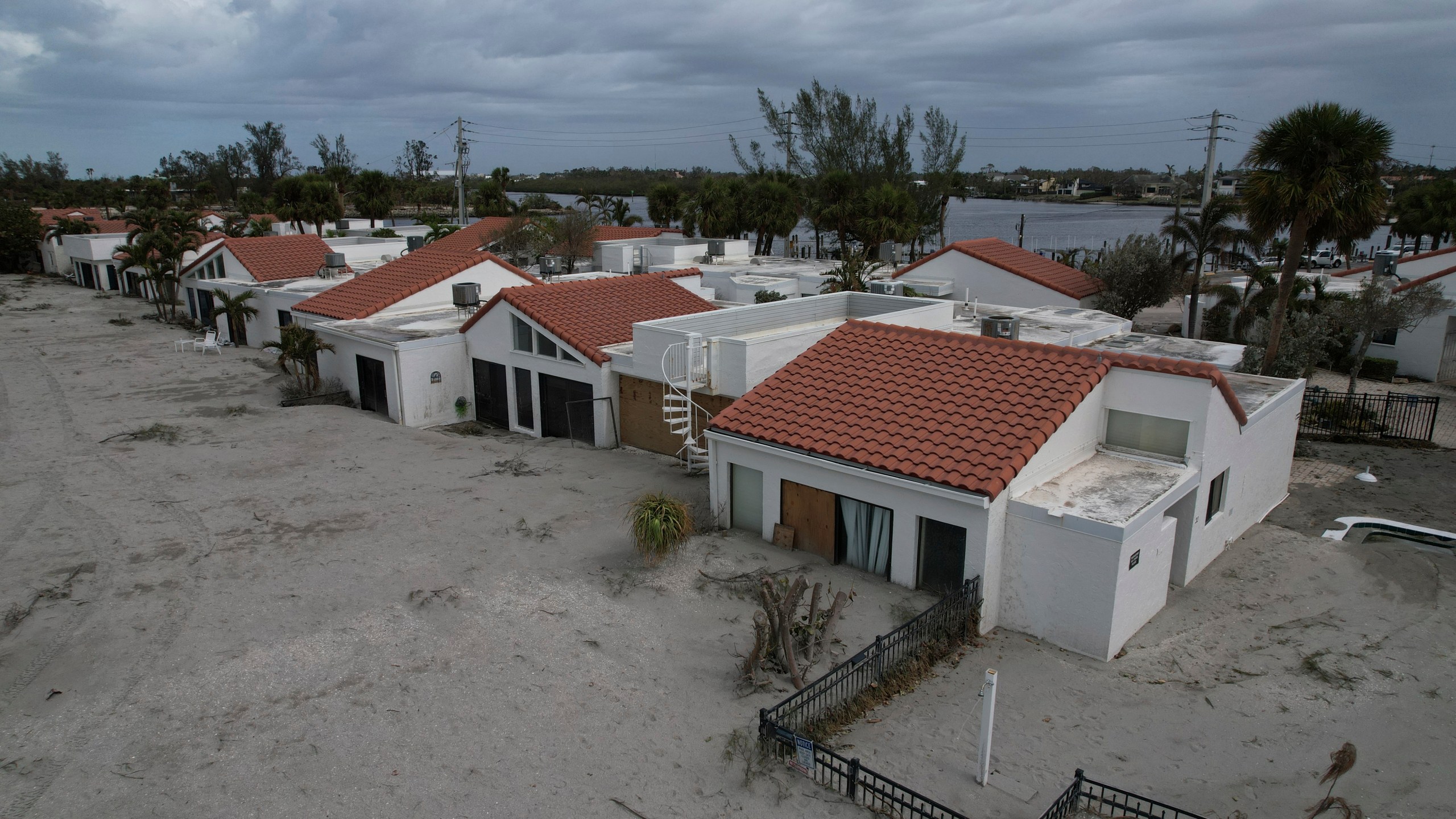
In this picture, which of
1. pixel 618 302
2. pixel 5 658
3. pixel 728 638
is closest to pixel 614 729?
pixel 728 638

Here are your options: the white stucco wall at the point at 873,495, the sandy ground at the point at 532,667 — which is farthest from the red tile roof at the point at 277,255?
the white stucco wall at the point at 873,495

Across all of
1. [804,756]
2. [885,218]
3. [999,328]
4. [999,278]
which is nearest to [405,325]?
[999,328]

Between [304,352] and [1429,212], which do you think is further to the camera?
[1429,212]

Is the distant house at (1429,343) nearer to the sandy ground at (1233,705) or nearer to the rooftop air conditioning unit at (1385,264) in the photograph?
the rooftop air conditioning unit at (1385,264)

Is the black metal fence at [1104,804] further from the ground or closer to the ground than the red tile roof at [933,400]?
closer to the ground

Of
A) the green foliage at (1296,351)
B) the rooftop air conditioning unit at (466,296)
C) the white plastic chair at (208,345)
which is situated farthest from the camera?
the white plastic chair at (208,345)

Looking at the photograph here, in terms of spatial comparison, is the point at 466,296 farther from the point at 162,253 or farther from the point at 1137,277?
the point at 162,253

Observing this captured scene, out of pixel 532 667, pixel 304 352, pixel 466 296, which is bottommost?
pixel 532 667
